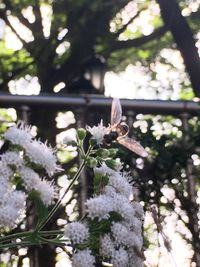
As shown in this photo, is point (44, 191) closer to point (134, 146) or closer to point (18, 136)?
point (18, 136)

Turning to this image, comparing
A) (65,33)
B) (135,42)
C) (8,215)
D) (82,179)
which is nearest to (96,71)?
(65,33)

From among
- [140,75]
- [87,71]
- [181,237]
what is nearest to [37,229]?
[181,237]

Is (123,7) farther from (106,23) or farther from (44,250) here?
(44,250)

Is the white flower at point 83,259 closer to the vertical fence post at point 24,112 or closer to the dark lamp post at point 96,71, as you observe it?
the vertical fence post at point 24,112

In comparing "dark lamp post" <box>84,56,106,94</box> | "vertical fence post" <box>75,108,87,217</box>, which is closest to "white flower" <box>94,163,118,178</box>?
"vertical fence post" <box>75,108,87,217</box>

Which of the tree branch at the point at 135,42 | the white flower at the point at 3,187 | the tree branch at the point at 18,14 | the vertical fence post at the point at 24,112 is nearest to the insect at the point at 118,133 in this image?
the white flower at the point at 3,187

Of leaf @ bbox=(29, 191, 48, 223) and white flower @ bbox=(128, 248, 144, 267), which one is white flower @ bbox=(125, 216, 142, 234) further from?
leaf @ bbox=(29, 191, 48, 223)

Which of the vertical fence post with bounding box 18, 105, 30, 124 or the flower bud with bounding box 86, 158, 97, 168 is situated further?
the vertical fence post with bounding box 18, 105, 30, 124
